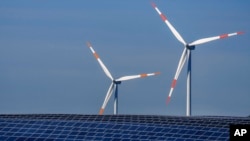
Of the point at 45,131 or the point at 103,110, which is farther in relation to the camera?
the point at 103,110

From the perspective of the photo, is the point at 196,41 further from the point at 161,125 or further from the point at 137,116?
the point at 161,125

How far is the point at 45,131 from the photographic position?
12169cm

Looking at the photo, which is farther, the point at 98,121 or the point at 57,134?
the point at 98,121

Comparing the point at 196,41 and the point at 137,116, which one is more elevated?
the point at 196,41

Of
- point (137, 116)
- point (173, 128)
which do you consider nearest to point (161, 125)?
point (173, 128)

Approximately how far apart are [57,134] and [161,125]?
45.0 ft

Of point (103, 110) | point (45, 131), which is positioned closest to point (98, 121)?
point (45, 131)

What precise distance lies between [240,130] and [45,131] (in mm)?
53781

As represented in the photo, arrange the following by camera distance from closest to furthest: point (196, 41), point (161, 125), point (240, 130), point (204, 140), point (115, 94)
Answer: point (240, 130)
point (204, 140)
point (161, 125)
point (196, 41)
point (115, 94)

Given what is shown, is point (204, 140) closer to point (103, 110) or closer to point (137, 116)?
point (137, 116)

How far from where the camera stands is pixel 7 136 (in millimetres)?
120250

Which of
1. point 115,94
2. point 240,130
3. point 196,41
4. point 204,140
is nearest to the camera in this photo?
point 240,130

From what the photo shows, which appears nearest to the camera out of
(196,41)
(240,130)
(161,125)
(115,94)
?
(240,130)

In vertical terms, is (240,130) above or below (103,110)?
A: above
